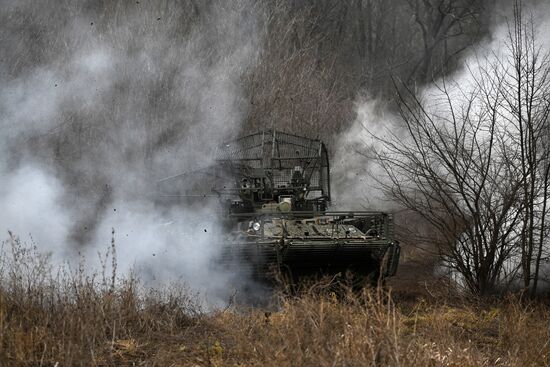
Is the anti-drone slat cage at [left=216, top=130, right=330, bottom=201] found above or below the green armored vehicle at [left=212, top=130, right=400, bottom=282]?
above

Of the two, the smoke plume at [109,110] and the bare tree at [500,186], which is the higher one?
the smoke plume at [109,110]

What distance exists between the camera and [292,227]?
1265cm

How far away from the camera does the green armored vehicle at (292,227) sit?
38.3 ft

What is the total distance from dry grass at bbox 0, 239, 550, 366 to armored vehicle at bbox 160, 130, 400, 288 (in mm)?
1823

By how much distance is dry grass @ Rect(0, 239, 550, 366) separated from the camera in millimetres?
6691

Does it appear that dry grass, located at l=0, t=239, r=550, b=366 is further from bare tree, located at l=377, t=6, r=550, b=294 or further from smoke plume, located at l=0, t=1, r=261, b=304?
smoke plume, located at l=0, t=1, r=261, b=304

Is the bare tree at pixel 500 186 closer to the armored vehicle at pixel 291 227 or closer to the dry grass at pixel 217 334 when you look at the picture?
the armored vehicle at pixel 291 227

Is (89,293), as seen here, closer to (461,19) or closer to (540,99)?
(540,99)

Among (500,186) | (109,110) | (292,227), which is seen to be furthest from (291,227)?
(109,110)

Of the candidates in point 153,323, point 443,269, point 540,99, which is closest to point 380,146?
point 443,269

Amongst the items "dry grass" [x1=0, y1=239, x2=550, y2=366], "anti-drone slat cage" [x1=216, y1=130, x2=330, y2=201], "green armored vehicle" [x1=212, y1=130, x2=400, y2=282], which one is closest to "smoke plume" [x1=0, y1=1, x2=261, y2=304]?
"green armored vehicle" [x1=212, y1=130, x2=400, y2=282]

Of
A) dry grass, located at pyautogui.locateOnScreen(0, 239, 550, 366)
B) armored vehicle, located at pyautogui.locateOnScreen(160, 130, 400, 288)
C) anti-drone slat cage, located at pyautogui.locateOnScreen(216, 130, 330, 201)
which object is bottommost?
dry grass, located at pyautogui.locateOnScreen(0, 239, 550, 366)

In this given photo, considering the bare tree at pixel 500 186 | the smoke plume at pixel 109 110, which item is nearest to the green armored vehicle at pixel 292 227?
the smoke plume at pixel 109 110

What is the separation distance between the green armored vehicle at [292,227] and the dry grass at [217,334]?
1.65 metres
